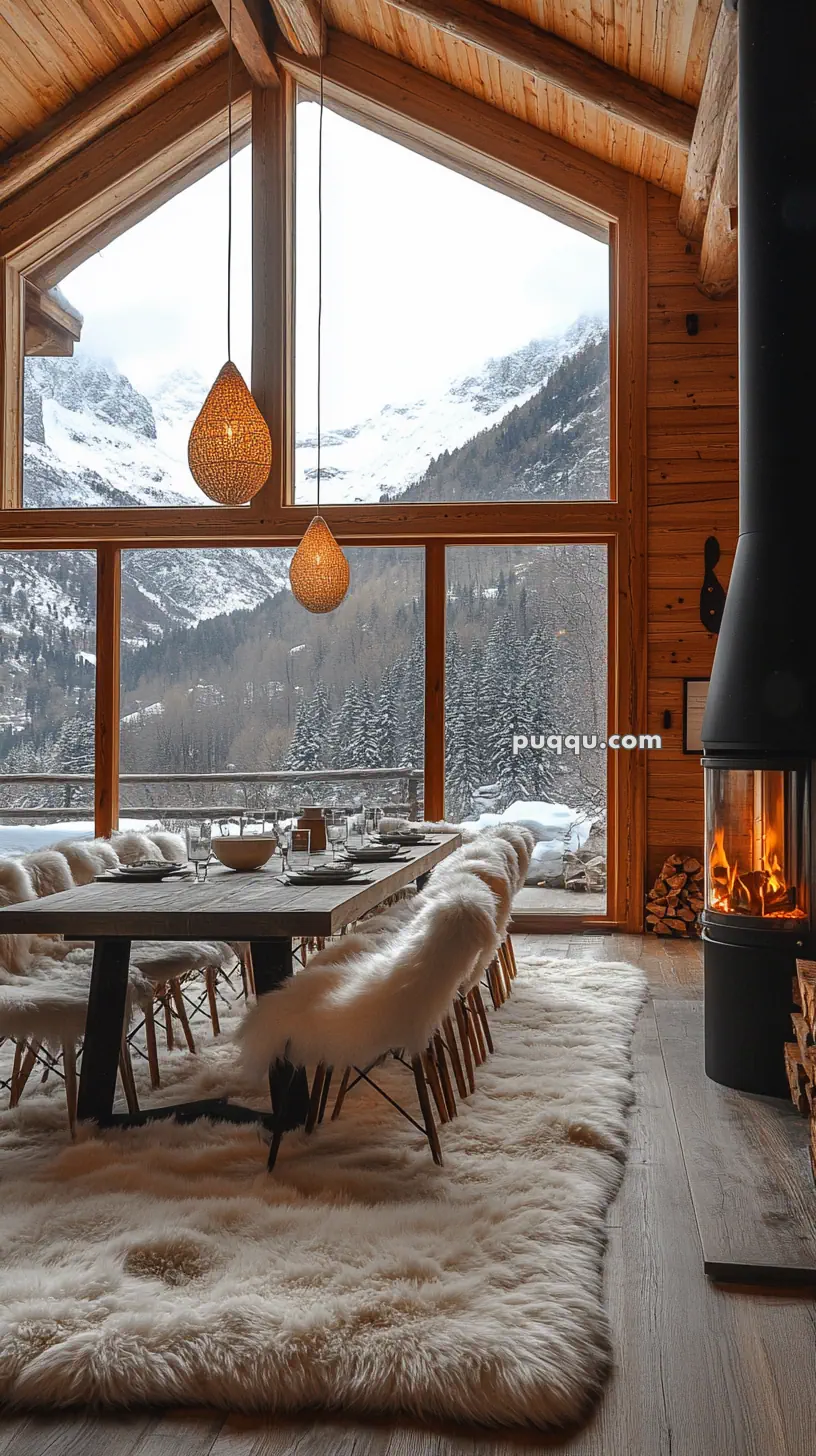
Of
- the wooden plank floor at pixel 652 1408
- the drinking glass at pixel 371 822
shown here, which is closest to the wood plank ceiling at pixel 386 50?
the drinking glass at pixel 371 822

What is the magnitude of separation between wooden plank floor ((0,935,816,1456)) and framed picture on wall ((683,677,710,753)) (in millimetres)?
4700

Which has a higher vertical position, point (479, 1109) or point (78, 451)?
point (78, 451)

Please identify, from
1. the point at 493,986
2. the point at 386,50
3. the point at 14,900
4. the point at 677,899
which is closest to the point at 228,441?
the point at 14,900

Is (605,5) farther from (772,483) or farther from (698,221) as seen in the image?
(772,483)

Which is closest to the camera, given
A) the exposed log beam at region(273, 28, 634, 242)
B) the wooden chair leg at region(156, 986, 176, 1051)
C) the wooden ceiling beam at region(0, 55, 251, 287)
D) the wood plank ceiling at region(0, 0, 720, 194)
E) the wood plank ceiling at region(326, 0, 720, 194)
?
the wooden chair leg at region(156, 986, 176, 1051)

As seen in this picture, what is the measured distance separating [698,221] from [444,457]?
1985 millimetres

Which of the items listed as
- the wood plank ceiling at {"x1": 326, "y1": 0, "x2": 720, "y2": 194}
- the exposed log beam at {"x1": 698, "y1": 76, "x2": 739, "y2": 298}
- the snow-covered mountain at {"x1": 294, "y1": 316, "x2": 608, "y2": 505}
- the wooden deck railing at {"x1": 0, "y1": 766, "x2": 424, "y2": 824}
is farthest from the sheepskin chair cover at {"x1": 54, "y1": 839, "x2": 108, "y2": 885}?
the wood plank ceiling at {"x1": 326, "y1": 0, "x2": 720, "y2": 194}

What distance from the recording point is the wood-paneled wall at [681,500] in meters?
7.28

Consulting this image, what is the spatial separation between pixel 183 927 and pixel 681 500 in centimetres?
509

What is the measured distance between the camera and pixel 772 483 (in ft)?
13.0

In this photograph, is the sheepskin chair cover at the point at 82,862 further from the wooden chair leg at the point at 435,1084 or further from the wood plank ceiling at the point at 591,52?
the wood plank ceiling at the point at 591,52

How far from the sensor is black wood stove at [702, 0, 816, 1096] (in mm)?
3840

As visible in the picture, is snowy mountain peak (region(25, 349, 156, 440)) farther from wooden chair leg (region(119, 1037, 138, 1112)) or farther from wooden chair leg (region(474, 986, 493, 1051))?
wooden chair leg (region(119, 1037, 138, 1112))

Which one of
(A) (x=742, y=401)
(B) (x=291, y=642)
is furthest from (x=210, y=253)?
(A) (x=742, y=401)
